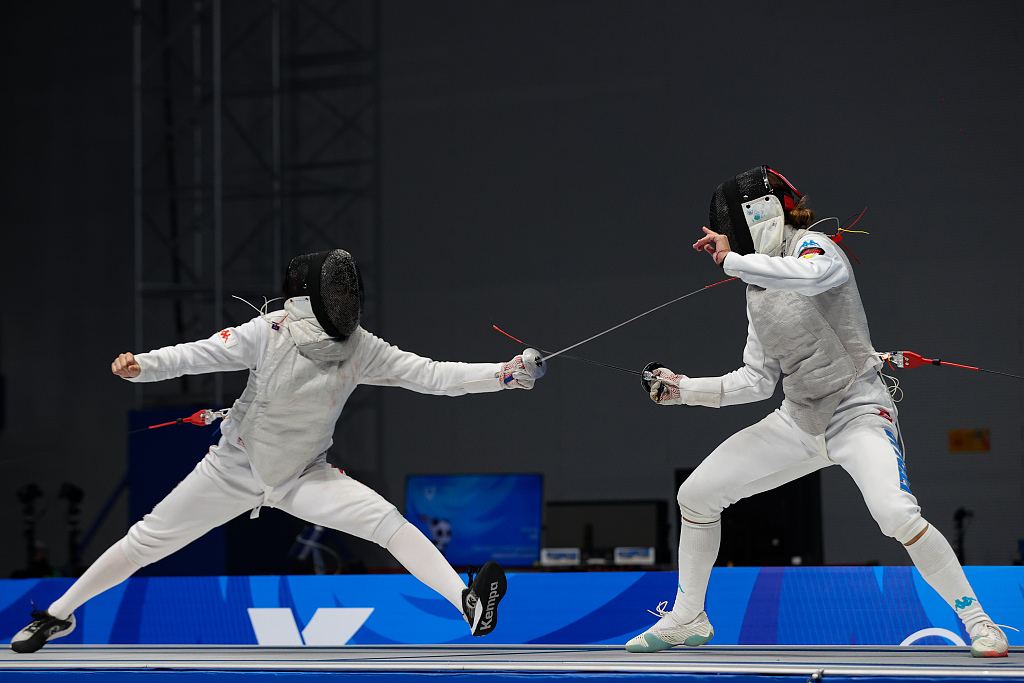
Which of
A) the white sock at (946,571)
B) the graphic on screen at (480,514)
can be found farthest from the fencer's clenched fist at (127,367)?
the graphic on screen at (480,514)

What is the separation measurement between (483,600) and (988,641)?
3.92 ft

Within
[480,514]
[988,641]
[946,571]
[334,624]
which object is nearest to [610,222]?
[480,514]

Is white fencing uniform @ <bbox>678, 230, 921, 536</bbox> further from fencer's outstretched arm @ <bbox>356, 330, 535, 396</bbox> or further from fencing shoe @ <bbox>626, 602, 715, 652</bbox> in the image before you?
fencer's outstretched arm @ <bbox>356, 330, 535, 396</bbox>

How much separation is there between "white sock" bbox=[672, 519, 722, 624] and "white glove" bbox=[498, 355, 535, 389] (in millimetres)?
Answer: 592

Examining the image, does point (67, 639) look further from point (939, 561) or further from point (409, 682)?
point (939, 561)

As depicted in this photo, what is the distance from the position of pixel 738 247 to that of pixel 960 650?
1200 millimetres

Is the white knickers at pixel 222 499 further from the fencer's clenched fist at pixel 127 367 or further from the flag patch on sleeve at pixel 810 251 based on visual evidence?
the flag patch on sleeve at pixel 810 251

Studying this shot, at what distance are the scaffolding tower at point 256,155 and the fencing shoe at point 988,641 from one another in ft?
16.1

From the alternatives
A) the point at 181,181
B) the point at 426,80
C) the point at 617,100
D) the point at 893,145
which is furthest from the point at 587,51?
the point at 181,181

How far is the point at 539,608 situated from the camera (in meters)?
3.29

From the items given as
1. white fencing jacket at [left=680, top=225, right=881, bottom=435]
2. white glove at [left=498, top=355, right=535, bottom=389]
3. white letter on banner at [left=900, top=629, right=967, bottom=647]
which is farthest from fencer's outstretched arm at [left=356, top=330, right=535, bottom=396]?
white letter on banner at [left=900, top=629, right=967, bottom=647]

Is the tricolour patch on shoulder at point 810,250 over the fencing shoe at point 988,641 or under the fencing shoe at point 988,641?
over

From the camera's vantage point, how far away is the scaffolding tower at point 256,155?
22.2 ft

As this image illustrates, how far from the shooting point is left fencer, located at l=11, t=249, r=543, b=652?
108 inches
